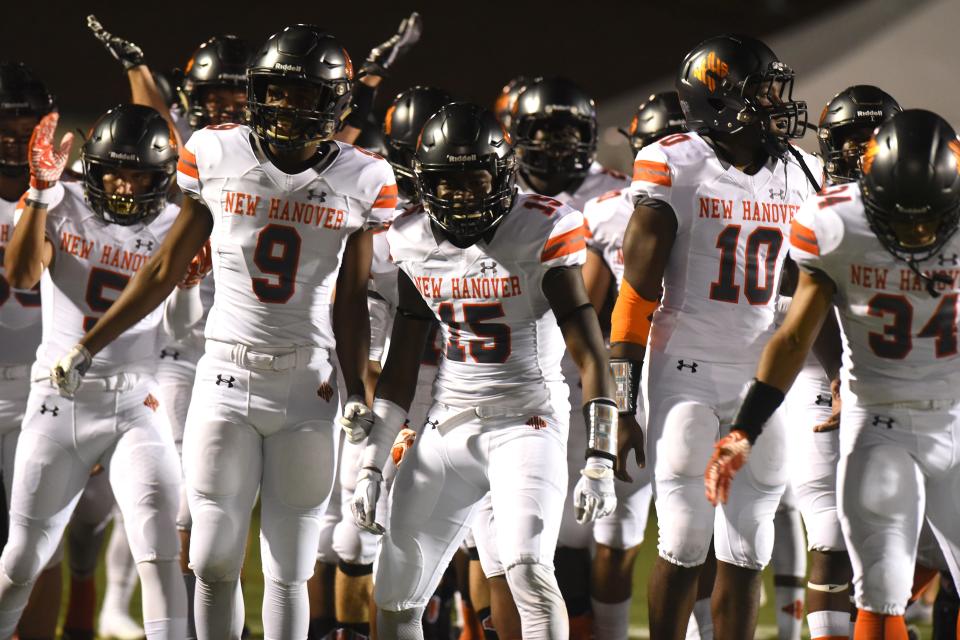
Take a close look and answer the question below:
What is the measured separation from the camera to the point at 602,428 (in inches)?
139

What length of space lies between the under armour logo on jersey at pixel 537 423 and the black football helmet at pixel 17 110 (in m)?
2.31

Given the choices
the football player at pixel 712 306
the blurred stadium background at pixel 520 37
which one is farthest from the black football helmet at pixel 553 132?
the blurred stadium background at pixel 520 37

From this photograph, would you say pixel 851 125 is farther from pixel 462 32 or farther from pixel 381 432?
pixel 462 32

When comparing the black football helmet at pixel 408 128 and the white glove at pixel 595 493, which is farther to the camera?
the black football helmet at pixel 408 128

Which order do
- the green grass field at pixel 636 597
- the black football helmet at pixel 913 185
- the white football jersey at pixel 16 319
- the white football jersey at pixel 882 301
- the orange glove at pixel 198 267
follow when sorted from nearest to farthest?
the black football helmet at pixel 913 185, the white football jersey at pixel 882 301, the orange glove at pixel 198 267, the white football jersey at pixel 16 319, the green grass field at pixel 636 597

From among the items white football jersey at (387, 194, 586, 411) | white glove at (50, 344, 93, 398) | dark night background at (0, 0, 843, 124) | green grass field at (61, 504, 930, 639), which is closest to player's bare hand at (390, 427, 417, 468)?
white football jersey at (387, 194, 586, 411)

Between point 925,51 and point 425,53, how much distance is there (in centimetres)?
418

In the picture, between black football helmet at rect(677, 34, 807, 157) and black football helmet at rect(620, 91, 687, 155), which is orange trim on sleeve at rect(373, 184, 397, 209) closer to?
black football helmet at rect(677, 34, 807, 157)

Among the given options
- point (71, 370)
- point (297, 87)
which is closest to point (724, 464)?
point (297, 87)

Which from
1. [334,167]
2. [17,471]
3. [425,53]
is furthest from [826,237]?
[425,53]

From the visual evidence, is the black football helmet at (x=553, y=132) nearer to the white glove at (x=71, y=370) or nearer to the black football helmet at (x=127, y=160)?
the black football helmet at (x=127, y=160)

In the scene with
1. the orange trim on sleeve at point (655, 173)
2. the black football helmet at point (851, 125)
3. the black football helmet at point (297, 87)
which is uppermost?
the black football helmet at point (851, 125)

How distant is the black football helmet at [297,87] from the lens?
153 inches

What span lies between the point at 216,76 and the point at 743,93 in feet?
7.58
